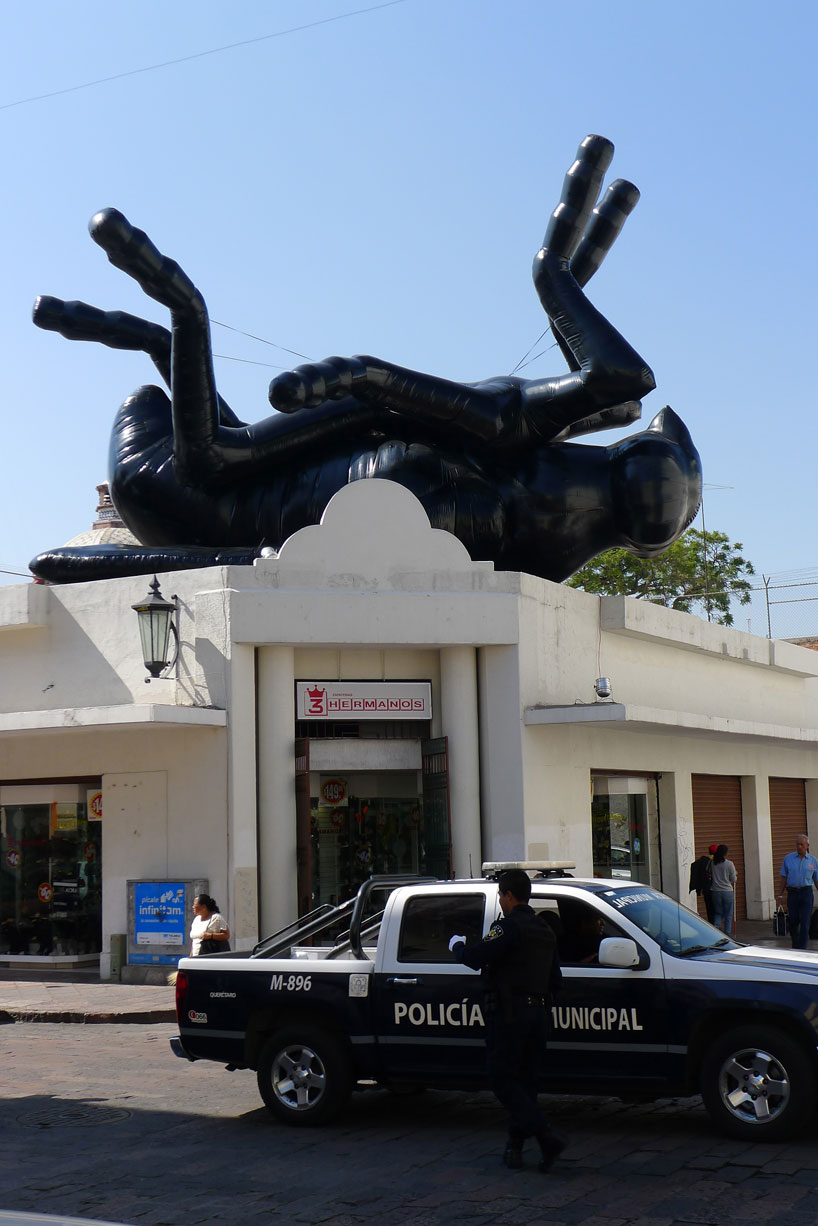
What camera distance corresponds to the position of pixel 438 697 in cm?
1719

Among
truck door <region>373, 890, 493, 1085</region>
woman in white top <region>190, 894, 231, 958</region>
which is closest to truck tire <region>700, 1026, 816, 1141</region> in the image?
truck door <region>373, 890, 493, 1085</region>

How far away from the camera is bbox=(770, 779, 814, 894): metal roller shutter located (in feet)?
83.0

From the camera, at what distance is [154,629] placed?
16.2 metres

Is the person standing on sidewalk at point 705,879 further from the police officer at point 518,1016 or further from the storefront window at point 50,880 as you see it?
the police officer at point 518,1016

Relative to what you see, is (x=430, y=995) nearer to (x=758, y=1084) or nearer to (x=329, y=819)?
(x=758, y=1084)

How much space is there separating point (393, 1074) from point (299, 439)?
474 inches

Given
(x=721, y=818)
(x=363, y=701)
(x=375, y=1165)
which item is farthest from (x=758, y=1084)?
(x=721, y=818)

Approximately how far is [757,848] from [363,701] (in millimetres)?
10567

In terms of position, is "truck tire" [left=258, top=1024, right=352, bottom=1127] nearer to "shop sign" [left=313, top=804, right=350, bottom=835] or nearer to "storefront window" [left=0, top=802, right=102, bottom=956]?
"shop sign" [left=313, top=804, right=350, bottom=835]

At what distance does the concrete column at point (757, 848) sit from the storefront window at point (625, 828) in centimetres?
327

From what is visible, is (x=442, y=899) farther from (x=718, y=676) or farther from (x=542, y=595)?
(x=718, y=676)

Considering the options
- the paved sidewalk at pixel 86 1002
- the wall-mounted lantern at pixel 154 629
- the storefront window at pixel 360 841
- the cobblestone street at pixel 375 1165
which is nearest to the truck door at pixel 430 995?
the cobblestone street at pixel 375 1165

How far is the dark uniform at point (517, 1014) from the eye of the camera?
695 cm

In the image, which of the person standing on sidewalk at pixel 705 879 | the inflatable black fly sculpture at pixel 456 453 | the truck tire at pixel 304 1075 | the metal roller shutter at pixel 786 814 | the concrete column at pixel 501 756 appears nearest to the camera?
the truck tire at pixel 304 1075
